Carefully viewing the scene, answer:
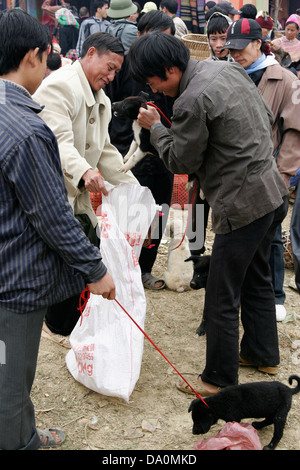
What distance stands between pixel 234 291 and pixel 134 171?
1.86 m

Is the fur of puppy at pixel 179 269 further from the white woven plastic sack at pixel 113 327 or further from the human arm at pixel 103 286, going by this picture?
the human arm at pixel 103 286

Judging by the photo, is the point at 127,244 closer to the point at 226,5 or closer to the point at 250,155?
the point at 250,155

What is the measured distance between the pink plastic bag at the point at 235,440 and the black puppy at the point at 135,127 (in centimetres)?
172

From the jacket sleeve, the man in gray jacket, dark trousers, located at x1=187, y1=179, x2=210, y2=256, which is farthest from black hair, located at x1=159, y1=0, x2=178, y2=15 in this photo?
the man in gray jacket

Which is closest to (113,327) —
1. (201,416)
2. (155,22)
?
(201,416)

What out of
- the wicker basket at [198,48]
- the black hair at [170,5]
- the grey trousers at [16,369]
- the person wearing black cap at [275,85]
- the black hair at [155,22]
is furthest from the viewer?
the black hair at [170,5]

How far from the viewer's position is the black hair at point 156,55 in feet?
7.96

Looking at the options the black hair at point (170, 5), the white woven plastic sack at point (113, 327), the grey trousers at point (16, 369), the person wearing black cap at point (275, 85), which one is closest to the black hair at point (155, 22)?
the person wearing black cap at point (275, 85)

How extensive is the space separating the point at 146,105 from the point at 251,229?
100 centimetres

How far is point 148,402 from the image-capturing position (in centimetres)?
296

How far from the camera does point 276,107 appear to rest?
3680 mm

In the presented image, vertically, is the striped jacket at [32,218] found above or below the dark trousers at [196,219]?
above

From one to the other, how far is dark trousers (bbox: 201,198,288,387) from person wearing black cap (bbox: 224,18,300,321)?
0.92 metres

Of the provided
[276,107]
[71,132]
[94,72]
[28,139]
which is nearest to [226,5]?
[276,107]
